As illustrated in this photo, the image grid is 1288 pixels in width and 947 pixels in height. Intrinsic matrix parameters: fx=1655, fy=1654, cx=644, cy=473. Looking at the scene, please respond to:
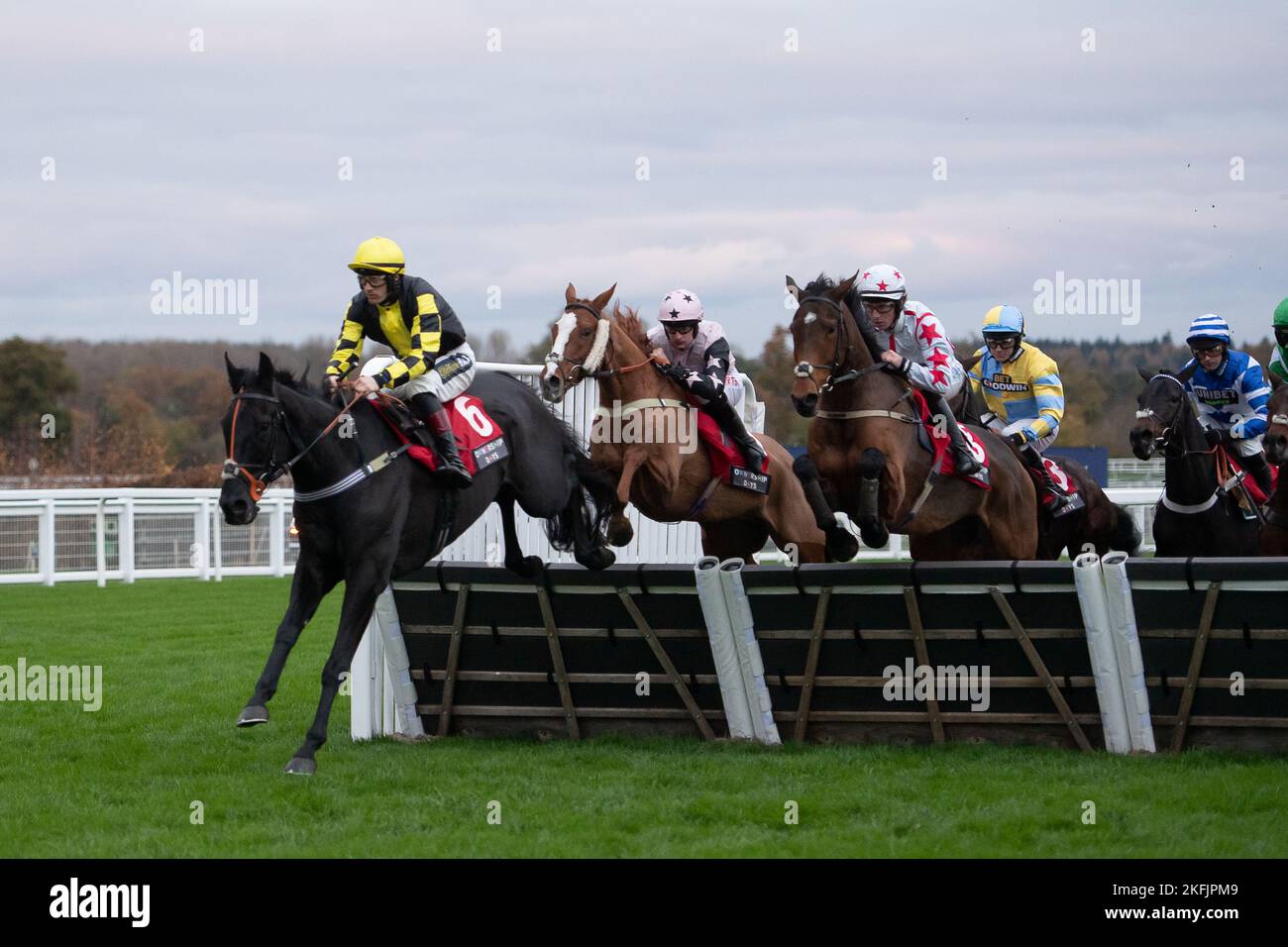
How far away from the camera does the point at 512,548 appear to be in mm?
8320

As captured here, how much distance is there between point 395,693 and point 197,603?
8.58 metres

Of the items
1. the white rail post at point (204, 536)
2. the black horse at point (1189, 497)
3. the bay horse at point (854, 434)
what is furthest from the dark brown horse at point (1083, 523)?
the white rail post at point (204, 536)

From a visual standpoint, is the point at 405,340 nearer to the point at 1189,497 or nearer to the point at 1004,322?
the point at 1004,322

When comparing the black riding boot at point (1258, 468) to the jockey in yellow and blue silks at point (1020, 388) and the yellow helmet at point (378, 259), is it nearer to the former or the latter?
the jockey in yellow and blue silks at point (1020, 388)

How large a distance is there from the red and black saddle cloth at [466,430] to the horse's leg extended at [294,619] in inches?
27.5

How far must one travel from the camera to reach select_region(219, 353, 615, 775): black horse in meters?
7.12

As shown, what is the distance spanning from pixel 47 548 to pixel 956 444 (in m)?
12.6

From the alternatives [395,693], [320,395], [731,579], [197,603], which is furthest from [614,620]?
[197,603]

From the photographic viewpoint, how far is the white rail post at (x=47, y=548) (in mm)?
18000

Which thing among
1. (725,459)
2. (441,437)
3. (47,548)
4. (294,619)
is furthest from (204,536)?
(294,619)

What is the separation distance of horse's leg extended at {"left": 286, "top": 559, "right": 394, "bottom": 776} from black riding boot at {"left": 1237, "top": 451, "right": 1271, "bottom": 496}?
212 inches

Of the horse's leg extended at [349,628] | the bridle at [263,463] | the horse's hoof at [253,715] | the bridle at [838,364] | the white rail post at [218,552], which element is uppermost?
the bridle at [838,364]
